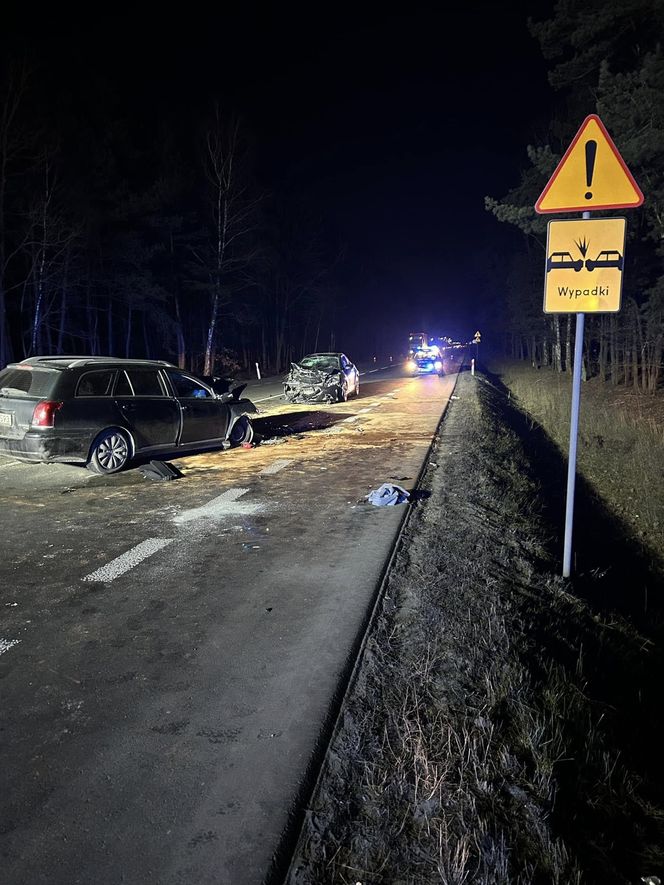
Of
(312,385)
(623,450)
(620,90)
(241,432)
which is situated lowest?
(623,450)

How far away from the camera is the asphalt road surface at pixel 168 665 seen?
2268 mm

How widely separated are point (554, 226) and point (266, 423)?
10253 mm

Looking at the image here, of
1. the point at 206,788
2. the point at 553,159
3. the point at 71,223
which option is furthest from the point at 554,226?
the point at 71,223

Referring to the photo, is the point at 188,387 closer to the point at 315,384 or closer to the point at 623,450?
the point at 315,384

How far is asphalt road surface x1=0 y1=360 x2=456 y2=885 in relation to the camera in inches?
89.3

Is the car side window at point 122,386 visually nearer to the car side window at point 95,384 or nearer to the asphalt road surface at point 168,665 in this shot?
the car side window at point 95,384

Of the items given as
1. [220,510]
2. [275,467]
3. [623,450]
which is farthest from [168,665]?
[623,450]

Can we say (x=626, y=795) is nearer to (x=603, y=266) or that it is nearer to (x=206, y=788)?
(x=206, y=788)

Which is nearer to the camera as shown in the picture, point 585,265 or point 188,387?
point 585,265

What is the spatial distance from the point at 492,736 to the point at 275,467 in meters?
6.90

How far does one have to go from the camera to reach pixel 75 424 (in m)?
8.13

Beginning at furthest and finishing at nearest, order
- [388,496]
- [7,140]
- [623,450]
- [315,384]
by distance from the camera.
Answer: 1. [7,140]
2. [315,384]
3. [623,450]
4. [388,496]

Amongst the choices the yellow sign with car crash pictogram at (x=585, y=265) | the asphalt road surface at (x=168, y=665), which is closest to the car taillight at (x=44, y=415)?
the asphalt road surface at (x=168, y=665)

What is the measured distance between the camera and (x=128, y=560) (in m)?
5.23
